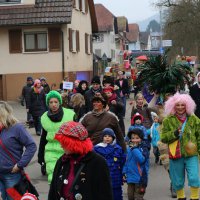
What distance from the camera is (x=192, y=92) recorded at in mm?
10867

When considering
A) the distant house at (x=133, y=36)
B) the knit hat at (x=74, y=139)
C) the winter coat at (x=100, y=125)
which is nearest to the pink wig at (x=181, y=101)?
the winter coat at (x=100, y=125)

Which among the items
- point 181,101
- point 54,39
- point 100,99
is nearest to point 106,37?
point 54,39

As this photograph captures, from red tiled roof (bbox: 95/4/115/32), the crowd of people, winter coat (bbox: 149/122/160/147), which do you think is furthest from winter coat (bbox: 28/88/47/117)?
red tiled roof (bbox: 95/4/115/32)

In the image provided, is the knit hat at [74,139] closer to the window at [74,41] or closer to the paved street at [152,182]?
the paved street at [152,182]

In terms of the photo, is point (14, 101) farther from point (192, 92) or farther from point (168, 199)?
point (168, 199)

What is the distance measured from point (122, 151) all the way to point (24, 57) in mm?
25595

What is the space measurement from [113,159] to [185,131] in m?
1.01

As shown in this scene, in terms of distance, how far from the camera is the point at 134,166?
7953 mm

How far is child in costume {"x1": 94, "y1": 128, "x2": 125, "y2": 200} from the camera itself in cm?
718

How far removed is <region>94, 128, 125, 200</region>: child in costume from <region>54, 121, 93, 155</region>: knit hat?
2514 mm

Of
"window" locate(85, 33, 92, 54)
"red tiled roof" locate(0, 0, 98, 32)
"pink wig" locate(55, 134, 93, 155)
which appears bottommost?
"pink wig" locate(55, 134, 93, 155)

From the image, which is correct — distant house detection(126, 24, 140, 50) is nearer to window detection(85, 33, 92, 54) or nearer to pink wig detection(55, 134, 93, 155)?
window detection(85, 33, 92, 54)

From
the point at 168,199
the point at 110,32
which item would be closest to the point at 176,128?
the point at 168,199

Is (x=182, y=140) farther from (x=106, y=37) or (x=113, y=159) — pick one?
(x=106, y=37)
